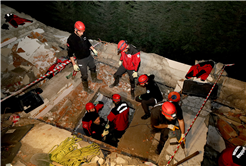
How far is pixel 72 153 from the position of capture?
8.64ft

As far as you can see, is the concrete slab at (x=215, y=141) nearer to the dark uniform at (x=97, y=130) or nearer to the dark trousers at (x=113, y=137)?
the dark trousers at (x=113, y=137)

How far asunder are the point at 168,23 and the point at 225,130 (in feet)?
20.5

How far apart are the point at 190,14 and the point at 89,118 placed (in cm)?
748

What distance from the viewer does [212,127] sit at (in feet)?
13.2

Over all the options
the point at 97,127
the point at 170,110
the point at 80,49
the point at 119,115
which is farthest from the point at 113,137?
the point at 80,49

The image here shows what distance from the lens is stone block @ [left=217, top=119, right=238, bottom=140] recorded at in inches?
144

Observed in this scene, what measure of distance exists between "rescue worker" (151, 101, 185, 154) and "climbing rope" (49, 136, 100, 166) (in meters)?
1.52

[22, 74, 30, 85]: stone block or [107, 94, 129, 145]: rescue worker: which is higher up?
[107, 94, 129, 145]: rescue worker

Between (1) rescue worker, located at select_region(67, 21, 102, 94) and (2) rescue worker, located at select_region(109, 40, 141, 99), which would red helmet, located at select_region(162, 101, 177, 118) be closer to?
(2) rescue worker, located at select_region(109, 40, 141, 99)

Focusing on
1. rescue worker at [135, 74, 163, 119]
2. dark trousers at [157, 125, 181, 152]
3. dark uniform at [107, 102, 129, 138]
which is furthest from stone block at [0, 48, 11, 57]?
dark trousers at [157, 125, 181, 152]

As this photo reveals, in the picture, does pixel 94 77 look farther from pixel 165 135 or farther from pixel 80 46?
pixel 165 135

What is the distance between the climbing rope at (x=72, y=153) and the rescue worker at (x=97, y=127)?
821mm

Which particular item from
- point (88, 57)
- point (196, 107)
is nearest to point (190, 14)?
point (196, 107)

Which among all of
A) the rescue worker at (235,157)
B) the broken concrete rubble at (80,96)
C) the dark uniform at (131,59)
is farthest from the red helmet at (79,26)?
→ the rescue worker at (235,157)
